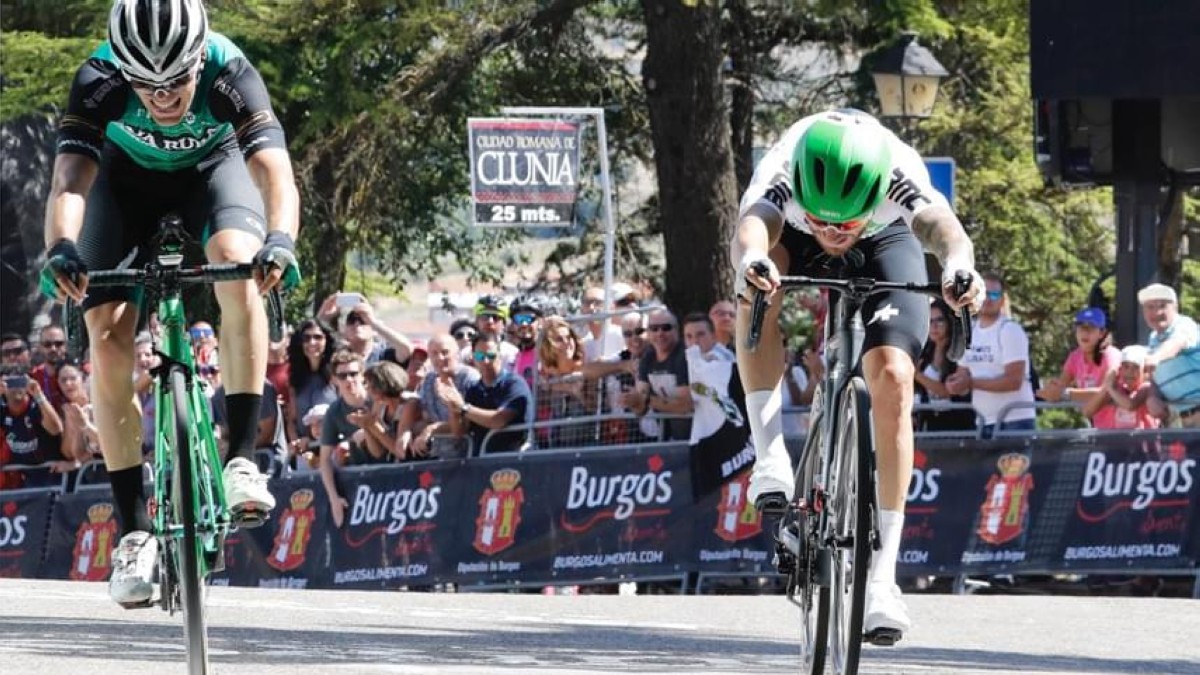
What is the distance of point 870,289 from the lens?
8.62 m

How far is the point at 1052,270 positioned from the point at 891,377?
2182cm

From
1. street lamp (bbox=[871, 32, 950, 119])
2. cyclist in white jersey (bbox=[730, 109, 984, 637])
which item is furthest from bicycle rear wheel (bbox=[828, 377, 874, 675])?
street lamp (bbox=[871, 32, 950, 119])

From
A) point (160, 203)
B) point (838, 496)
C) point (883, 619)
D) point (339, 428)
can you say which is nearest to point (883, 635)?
point (883, 619)

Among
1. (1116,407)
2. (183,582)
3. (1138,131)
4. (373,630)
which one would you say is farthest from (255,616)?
(1138,131)

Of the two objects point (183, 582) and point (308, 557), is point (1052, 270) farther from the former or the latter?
point (183, 582)

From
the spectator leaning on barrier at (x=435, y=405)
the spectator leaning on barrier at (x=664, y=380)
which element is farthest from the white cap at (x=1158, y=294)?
the spectator leaning on barrier at (x=435, y=405)

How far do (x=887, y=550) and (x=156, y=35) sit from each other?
2.90 metres

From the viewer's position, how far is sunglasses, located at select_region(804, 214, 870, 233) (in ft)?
28.9

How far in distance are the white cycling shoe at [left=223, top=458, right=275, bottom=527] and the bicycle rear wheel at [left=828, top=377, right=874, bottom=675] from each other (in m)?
1.85

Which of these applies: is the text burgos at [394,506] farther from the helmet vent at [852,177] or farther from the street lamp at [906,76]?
the helmet vent at [852,177]

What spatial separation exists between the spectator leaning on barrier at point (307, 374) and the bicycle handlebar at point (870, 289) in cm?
960

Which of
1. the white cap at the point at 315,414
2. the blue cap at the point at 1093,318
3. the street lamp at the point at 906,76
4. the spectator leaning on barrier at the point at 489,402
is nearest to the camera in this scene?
the blue cap at the point at 1093,318

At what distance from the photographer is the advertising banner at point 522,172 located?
68.3 ft

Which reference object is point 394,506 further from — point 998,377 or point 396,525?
point 998,377
